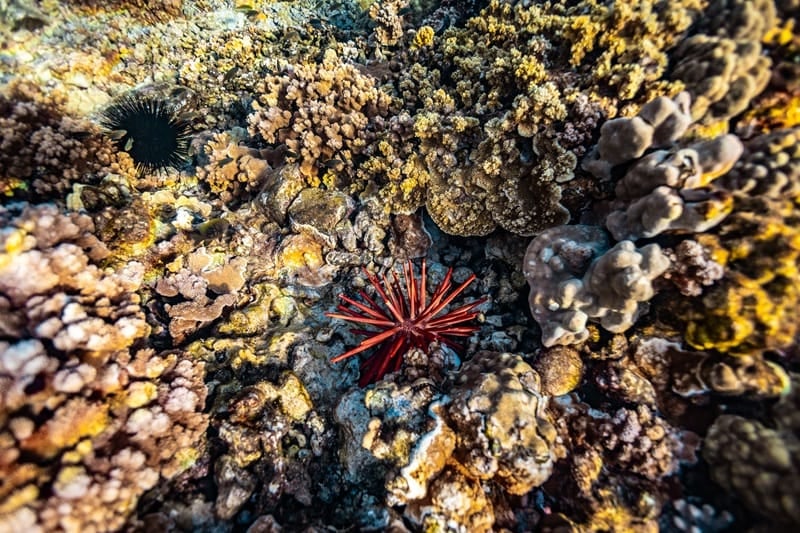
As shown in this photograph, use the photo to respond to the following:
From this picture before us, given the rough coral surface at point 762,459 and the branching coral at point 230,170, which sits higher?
the branching coral at point 230,170

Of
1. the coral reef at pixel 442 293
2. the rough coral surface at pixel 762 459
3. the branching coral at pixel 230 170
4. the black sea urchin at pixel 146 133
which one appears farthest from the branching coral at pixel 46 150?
the rough coral surface at pixel 762 459

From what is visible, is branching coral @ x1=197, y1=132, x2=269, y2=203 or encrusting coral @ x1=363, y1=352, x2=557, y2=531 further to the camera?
branching coral @ x1=197, y1=132, x2=269, y2=203

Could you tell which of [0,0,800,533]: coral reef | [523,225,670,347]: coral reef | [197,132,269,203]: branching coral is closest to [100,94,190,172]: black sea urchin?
[0,0,800,533]: coral reef

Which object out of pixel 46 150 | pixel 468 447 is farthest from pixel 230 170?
pixel 468 447

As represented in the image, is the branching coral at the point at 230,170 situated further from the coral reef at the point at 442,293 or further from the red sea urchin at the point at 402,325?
the red sea urchin at the point at 402,325

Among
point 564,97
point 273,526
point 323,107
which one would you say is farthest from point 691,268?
point 323,107

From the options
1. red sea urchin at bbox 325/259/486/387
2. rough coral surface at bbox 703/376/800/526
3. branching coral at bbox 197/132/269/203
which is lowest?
rough coral surface at bbox 703/376/800/526

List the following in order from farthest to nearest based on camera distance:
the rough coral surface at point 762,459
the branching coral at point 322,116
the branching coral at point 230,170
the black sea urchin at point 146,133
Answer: the branching coral at point 230,170
the branching coral at point 322,116
the black sea urchin at point 146,133
the rough coral surface at point 762,459

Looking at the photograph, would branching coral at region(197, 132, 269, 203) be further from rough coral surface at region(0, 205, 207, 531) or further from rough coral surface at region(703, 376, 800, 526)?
rough coral surface at region(703, 376, 800, 526)
